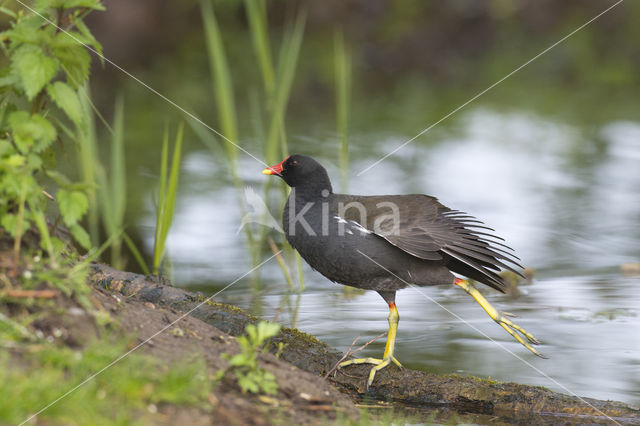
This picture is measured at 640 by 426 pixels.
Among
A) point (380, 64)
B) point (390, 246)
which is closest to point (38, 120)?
point (390, 246)

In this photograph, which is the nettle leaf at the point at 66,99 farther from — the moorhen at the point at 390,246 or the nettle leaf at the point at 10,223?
the moorhen at the point at 390,246

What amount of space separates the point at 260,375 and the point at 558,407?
60.2 inches

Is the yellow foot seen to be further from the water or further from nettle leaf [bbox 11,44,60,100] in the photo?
nettle leaf [bbox 11,44,60,100]

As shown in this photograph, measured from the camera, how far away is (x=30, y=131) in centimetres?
313

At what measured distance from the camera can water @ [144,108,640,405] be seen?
16.0 ft

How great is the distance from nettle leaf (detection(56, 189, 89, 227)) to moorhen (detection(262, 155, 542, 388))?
4.68 ft

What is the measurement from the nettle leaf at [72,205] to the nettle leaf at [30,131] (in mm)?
215

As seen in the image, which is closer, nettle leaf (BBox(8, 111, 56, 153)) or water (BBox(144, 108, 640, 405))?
nettle leaf (BBox(8, 111, 56, 153))

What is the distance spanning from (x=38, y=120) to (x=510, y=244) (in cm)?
586

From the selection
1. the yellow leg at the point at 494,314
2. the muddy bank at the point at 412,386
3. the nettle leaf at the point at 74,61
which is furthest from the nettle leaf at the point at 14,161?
→ the yellow leg at the point at 494,314

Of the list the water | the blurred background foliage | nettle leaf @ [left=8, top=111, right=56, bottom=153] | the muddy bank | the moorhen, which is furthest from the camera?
the blurred background foliage

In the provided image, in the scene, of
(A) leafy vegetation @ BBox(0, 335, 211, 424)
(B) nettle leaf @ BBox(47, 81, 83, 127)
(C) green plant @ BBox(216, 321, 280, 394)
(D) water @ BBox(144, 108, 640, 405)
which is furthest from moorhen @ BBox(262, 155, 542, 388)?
(B) nettle leaf @ BBox(47, 81, 83, 127)

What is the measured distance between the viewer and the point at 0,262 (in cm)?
304

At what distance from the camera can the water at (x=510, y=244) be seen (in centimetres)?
487
